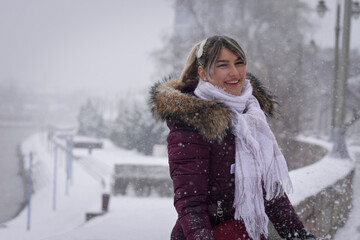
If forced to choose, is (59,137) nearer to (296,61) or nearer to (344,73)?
(296,61)

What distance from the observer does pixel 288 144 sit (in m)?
11.3

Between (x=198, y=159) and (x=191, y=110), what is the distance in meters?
0.21

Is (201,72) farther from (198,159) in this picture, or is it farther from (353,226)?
(353,226)

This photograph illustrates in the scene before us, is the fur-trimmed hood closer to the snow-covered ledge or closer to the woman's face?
the woman's face

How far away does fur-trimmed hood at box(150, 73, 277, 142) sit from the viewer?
1511 mm

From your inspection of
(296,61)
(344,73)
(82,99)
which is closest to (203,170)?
(344,73)

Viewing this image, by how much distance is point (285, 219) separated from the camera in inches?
71.1

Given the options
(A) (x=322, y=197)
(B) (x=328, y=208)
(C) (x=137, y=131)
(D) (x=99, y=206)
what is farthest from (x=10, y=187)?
(A) (x=322, y=197)

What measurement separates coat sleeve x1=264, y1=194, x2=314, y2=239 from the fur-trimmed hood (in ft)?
1.72

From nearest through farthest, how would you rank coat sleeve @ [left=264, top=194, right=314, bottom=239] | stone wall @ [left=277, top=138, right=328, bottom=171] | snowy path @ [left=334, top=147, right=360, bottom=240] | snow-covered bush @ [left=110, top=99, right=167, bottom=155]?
coat sleeve @ [left=264, top=194, right=314, bottom=239]
snowy path @ [left=334, top=147, right=360, bottom=240]
stone wall @ [left=277, top=138, right=328, bottom=171]
snow-covered bush @ [left=110, top=99, right=167, bottom=155]

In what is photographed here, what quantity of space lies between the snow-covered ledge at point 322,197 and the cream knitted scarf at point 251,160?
1.83m

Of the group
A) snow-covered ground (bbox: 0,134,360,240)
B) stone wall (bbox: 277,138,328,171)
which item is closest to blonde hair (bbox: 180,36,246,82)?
snow-covered ground (bbox: 0,134,360,240)

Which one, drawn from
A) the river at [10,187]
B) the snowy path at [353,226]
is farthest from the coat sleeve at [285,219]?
the river at [10,187]

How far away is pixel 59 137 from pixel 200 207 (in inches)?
1630
